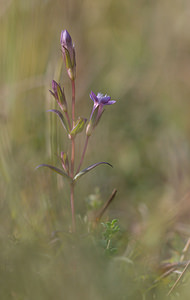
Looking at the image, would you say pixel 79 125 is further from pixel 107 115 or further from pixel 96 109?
pixel 107 115

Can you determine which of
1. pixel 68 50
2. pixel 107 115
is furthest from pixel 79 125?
pixel 107 115

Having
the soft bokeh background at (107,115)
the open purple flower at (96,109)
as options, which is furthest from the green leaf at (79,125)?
the soft bokeh background at (107,115)

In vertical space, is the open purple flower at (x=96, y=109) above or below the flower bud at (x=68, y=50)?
below

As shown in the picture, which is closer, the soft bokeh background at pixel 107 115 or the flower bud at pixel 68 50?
the flower bud at pixel 68 50

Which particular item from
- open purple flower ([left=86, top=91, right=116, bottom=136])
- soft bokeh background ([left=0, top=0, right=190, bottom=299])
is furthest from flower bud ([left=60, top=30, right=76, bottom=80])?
soft bokeh background ([left=0, top=0, right=190, bottom=299])

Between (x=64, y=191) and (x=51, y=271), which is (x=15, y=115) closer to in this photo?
(x=64, y=191)

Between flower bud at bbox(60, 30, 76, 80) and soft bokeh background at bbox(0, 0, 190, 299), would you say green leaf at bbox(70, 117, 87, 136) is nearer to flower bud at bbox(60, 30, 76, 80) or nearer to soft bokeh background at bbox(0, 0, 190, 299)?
flower bud at bbox(60, 30, 76, 80)

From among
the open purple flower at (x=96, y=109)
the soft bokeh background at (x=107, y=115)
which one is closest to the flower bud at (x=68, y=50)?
the open purple flower at (x=96, y=109)

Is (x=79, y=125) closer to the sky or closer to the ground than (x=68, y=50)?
closer to the ground

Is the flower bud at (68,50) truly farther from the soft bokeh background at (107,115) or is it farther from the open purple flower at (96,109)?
the soft bokeh background at (107,115)
